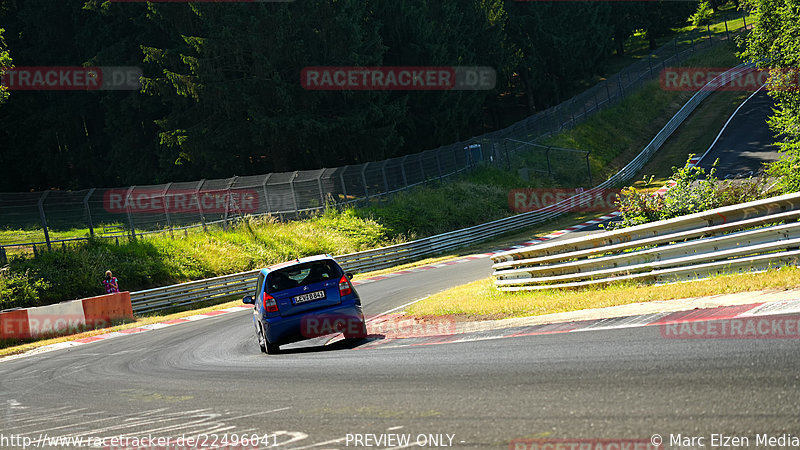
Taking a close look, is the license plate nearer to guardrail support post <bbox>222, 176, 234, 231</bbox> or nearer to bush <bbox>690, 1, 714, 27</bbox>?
guardrail support post <bbox>222, 176, 234, 231</bbox>

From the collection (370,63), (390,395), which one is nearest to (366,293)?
(390,395)

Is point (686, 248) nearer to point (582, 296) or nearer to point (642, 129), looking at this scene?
point (582, 296)

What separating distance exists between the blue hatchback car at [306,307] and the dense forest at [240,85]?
29.9 meters

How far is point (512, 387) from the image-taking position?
254 inches

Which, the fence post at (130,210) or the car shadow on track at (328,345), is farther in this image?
the fence post at (130,210)

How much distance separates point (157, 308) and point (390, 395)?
20.5 metres

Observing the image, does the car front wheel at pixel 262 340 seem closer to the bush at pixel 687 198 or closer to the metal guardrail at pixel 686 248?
the metal guardrail at pixel 686 248

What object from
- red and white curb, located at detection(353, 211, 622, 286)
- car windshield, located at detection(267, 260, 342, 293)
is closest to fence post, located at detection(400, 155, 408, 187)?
red and white curb, located at detection(353, 211, 622, 286)

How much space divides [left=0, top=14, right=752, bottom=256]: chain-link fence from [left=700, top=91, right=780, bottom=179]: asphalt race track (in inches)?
314

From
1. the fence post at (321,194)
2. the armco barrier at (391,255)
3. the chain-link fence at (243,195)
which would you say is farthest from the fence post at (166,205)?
the fence post at (321,194)

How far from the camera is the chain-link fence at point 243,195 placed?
2547cm

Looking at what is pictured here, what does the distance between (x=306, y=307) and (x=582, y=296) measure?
14.8ft

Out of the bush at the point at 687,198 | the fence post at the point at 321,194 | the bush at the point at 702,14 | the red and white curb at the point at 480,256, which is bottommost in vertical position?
the red and white curb at the point at 480,256

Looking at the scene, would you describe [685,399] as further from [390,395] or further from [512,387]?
[390,395]
